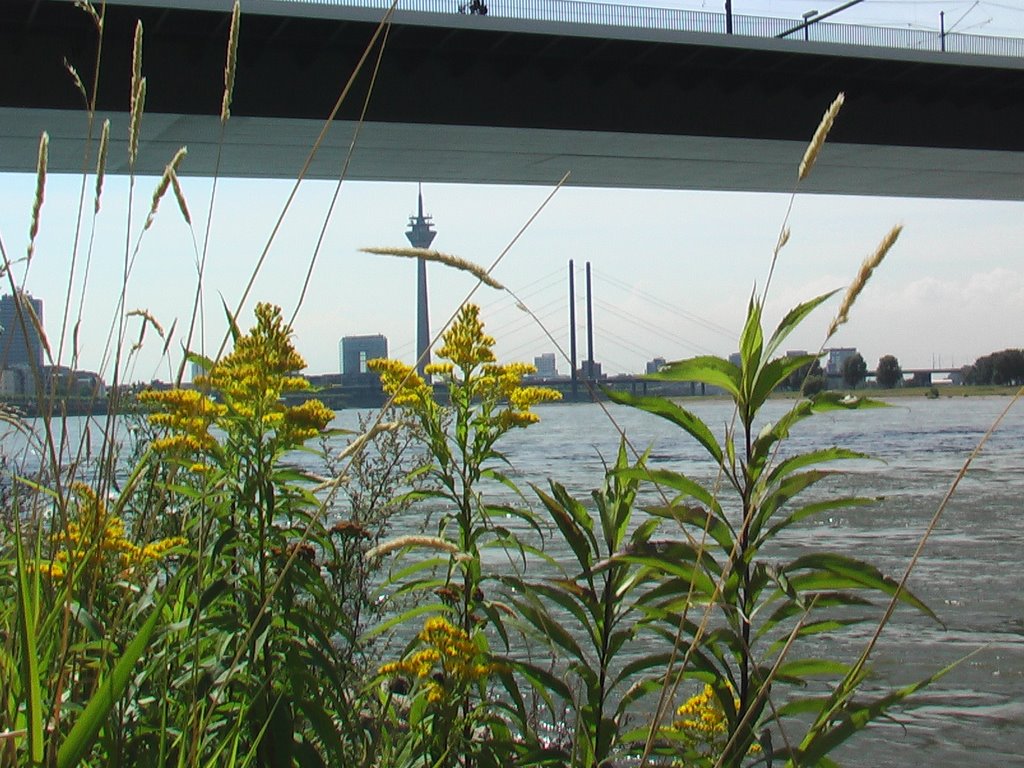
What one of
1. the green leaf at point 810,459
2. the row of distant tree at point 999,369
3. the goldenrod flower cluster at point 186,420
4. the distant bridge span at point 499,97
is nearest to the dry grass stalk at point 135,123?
the goldenrod flower cluster at point 186,420

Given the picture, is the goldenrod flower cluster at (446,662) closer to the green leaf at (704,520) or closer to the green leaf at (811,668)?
the green leaf at (704,520)

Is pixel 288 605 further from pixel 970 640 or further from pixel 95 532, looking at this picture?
pixel 970 640

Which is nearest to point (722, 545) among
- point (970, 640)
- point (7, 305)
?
point (7, 305)

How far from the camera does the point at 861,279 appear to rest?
156 centimetres

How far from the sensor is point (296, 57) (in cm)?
1789

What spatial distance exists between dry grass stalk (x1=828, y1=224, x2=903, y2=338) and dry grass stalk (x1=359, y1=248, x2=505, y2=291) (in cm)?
42

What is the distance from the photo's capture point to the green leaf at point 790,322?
1.85 m

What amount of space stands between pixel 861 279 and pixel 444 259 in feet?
1.73

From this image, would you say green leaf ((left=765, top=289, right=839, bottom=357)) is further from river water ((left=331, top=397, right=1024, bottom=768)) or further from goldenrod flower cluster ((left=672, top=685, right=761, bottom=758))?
goldenrod flower cluster ((left=672, top=685, right=761, bottom=758))

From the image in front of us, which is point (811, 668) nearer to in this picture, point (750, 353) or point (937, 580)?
point (750, 353)

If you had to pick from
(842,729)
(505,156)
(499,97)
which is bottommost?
(842,729)

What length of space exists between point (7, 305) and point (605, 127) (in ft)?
56.9

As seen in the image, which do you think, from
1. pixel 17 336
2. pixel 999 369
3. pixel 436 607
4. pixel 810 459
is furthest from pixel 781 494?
pixel 999 369

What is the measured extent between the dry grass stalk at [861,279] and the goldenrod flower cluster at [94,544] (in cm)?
99
